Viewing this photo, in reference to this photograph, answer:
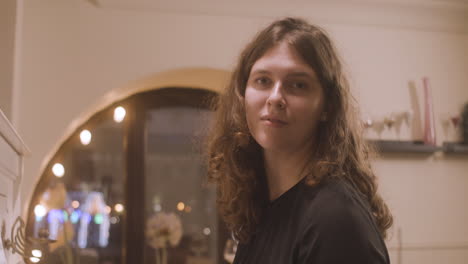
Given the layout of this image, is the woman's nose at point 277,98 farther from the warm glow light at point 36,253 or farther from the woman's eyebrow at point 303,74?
the warm glow light at point 36,253

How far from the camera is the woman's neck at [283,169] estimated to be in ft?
3.39

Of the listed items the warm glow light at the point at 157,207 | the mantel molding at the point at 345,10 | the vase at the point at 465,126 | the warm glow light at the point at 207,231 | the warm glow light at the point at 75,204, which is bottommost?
the warm glow light at the point at 207,231

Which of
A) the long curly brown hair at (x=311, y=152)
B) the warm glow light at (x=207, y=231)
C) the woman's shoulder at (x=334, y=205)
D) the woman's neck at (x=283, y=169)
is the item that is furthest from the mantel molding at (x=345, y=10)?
the woman's shoulder at (x=334, y=205)

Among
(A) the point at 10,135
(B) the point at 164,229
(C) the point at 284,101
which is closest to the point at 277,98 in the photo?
(C) the point at 284,101

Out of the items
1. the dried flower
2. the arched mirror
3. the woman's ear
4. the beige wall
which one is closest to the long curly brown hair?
the woman's ear

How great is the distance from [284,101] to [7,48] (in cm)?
177

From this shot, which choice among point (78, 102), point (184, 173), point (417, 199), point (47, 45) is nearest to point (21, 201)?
point (78, 102)

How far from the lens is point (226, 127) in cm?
128

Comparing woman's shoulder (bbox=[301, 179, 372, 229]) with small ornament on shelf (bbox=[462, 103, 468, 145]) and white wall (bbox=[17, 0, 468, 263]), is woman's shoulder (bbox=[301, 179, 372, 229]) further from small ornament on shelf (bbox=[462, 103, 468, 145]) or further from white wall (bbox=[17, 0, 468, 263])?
small ornament on shelf (bbox=[462, 103, 468, 145])

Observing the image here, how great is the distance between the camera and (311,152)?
103 cm

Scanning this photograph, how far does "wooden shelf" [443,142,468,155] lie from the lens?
323cm

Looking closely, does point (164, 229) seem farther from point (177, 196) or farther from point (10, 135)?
point (10, 135)

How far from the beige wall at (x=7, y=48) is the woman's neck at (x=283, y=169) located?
1.58 meters

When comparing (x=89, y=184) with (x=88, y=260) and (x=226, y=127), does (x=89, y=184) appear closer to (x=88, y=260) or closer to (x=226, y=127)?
(x=88, y=260)
